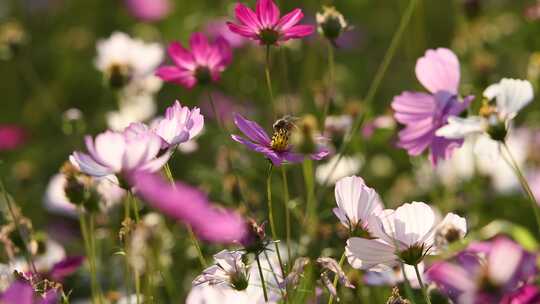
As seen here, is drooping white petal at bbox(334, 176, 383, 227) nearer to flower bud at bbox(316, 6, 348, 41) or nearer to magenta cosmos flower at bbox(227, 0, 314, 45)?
magenta cosmos flower at bbox(227, 0, 314, 45)

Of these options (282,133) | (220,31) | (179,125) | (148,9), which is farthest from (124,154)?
(148,9)

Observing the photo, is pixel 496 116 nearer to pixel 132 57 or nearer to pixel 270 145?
pixel 270 145

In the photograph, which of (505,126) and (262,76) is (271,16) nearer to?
(505,126)

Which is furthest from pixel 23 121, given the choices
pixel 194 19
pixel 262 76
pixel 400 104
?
pixel 400 104

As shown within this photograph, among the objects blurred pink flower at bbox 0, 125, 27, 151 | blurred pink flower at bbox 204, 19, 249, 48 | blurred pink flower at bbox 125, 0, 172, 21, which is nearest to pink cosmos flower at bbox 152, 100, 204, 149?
blurred pink flower at bbox 204, 19, 249, 48

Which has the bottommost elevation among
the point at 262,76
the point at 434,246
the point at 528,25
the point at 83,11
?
the point at 434,246

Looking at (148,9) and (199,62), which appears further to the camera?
(148,9)
